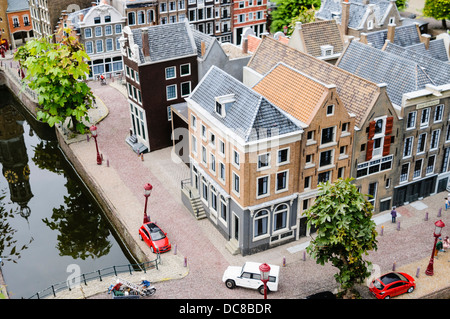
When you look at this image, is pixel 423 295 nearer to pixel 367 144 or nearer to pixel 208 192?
pixel 367 144

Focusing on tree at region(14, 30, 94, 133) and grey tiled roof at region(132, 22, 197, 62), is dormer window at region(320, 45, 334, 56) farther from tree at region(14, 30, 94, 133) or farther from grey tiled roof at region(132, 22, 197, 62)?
tree at region(14, 30, 94, 133)

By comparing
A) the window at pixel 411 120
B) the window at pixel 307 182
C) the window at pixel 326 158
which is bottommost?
the window at pixel 307 182

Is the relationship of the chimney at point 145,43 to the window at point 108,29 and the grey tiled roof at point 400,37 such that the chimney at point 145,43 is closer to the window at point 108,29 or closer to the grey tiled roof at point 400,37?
the grey tiled roof at point 400,37

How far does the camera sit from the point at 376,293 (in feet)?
134

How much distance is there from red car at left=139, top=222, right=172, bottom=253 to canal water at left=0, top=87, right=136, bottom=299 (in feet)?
12.7

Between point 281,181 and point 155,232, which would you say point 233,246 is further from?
point 281,181

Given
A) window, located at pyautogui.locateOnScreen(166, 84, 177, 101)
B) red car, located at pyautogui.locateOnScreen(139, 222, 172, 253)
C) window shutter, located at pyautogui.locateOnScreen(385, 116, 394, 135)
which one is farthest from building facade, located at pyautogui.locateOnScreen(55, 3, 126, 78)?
window shutter, located at pyautogui.locateOnScreen(385, 116, 394, 135)

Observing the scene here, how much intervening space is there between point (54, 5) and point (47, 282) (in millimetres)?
59450

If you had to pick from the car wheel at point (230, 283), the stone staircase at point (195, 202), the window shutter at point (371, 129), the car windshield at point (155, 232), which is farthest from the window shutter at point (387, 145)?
the car windshield at point (155, 232)

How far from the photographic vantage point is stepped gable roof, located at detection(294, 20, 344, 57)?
205 feet

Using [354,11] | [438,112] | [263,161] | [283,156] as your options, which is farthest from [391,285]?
[354,11]

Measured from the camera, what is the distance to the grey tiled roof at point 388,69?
4991 cm

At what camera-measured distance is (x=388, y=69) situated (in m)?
52.1

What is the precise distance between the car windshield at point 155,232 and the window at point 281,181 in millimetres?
11770
